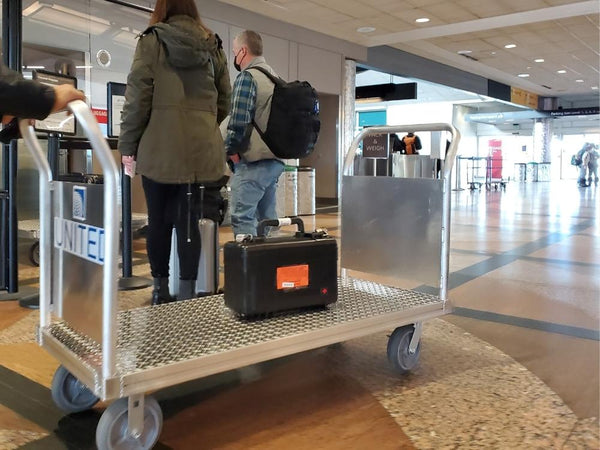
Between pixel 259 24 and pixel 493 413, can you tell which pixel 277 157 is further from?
pixel 259 24

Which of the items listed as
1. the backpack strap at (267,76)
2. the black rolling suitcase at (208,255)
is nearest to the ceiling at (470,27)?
the backpack strap at (267,76)

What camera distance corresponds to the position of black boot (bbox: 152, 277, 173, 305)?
2.96 m

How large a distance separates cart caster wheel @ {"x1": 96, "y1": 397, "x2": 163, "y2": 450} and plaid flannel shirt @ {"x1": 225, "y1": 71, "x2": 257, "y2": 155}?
5.65ft

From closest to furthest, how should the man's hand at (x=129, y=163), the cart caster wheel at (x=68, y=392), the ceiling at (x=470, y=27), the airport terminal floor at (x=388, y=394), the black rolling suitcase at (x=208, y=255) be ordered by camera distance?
the airport terminal floor at (x=388, y=394) → the cart caster wheel at (x=68, y=392) → the man's hand at (x=129, y=163) → the black rolling suitcase at (x=208, y=255) → the ceiling at (x=470, y=27)

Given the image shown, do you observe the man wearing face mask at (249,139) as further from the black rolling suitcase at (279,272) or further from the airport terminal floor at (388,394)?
the black rolling suitcase at (279,272)

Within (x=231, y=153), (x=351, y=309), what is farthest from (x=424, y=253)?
(x=231, y=153)

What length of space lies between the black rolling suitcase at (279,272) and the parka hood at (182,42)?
96cm

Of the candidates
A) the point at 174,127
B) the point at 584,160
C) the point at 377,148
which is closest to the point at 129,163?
the point at 174,127

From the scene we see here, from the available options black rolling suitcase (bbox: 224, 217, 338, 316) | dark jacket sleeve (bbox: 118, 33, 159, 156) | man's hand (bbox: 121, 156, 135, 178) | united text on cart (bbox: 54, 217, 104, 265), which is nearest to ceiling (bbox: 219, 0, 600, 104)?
dark jacket sleeve (bbox: 118, 33, 159, 156)

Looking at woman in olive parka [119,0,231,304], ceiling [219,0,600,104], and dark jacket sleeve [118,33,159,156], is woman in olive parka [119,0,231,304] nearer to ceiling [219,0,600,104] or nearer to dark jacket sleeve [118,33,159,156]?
dark jacket sleeve [118,33,159,156]

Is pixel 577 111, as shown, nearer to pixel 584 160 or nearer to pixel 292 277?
pixel 584 160

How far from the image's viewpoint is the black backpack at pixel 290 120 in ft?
10.0

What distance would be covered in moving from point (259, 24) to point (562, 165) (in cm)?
3208

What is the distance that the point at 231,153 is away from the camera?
10.3ft
